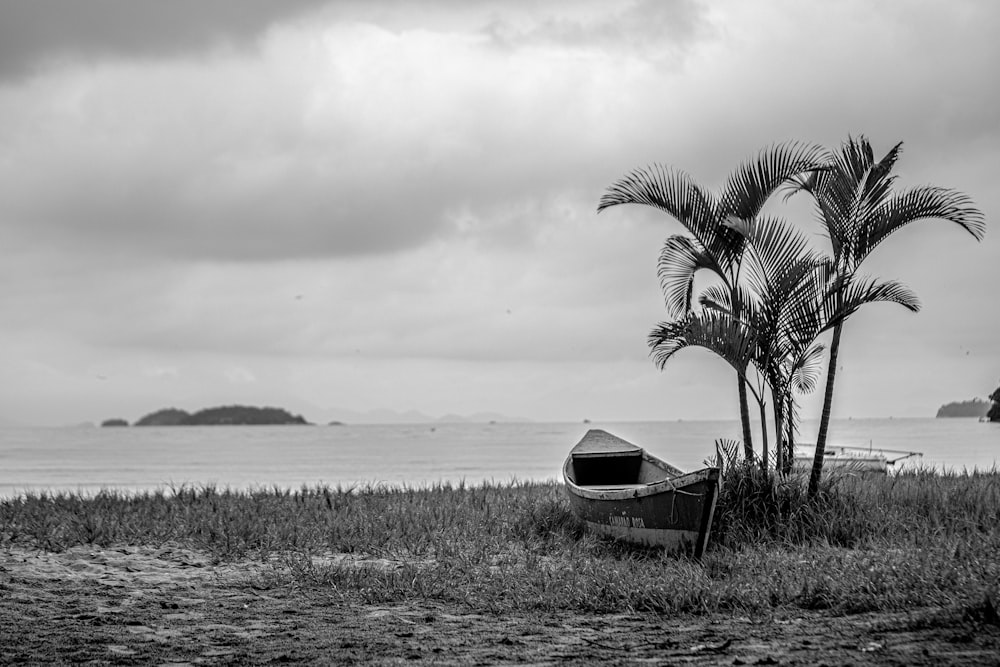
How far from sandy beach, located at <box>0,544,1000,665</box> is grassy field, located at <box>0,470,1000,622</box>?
336 millimetres

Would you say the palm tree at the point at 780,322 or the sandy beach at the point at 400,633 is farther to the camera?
the palm tree at the point at 780,322

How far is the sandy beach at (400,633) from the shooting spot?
554cm

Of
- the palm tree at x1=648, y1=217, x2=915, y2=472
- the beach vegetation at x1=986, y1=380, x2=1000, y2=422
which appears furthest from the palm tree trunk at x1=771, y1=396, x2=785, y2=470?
the beach vegetation at x1=986, y1=380, x2=1000, y2=422

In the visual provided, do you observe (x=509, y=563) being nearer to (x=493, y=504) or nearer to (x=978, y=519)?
(x=493, y=504)

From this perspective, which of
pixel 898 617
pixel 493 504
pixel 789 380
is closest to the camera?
pixel 898 617

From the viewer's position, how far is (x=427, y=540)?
10.7 meters

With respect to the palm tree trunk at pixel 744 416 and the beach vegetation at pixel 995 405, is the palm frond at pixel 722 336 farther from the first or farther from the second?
the beach vegetation at pixel 995 405

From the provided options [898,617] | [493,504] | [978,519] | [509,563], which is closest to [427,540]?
[509,563]

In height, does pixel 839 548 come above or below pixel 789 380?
below

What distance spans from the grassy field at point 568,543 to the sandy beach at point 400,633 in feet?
1.10

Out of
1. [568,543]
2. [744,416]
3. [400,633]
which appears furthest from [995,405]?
[400,633]

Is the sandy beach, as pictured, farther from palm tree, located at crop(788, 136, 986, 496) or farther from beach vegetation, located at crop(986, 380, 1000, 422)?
beach vegetation, located at crop(986, 380, 1000, 422)

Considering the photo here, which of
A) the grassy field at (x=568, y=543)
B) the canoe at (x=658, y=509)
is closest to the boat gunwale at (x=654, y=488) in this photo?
the canoe at (x=658, y=509)

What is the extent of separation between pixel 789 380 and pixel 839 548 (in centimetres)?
240
